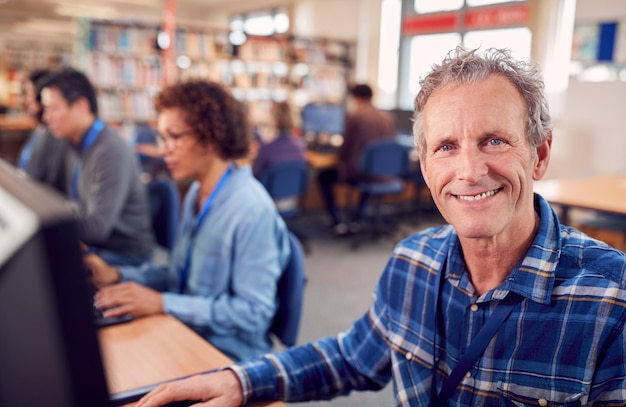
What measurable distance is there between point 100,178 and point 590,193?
275cm

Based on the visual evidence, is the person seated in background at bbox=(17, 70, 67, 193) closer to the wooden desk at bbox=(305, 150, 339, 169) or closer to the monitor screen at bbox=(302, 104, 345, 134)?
the wooden desk at bbox=(305, 150, 339, 169)

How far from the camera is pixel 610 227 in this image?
339cm

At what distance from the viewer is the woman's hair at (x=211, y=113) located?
1796 mm

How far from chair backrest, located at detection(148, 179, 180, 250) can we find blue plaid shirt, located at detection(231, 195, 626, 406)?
1470mm

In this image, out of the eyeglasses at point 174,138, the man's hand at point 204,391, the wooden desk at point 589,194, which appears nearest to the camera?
the man's hand at point 204,391

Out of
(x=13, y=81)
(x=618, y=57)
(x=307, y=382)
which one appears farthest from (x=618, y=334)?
(x=13, y=81)

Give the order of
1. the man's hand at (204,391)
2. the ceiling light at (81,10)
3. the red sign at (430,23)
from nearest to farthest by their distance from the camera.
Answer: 1. the man's hand at (204,391)
2. the red sign at (430,23)
3. the ceiling light at (81,10)

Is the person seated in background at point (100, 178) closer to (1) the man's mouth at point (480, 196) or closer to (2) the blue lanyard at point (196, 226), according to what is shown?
(2) the blue lanyard at point (196, 226)

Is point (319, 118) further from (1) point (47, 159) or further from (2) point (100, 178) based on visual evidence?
(2) point (100, 178)

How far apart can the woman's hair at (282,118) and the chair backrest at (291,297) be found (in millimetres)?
3150

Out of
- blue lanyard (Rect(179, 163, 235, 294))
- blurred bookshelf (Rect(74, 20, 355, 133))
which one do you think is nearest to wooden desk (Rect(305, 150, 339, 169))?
blurred bookshelf (Rect(74, 20, 355, 133))

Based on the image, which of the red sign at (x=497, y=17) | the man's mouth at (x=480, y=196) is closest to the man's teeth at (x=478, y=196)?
the man's mouth at (x=480, y=196)

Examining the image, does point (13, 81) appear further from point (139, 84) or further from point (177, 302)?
point (177, 302)

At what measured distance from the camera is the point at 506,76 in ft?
3.11
